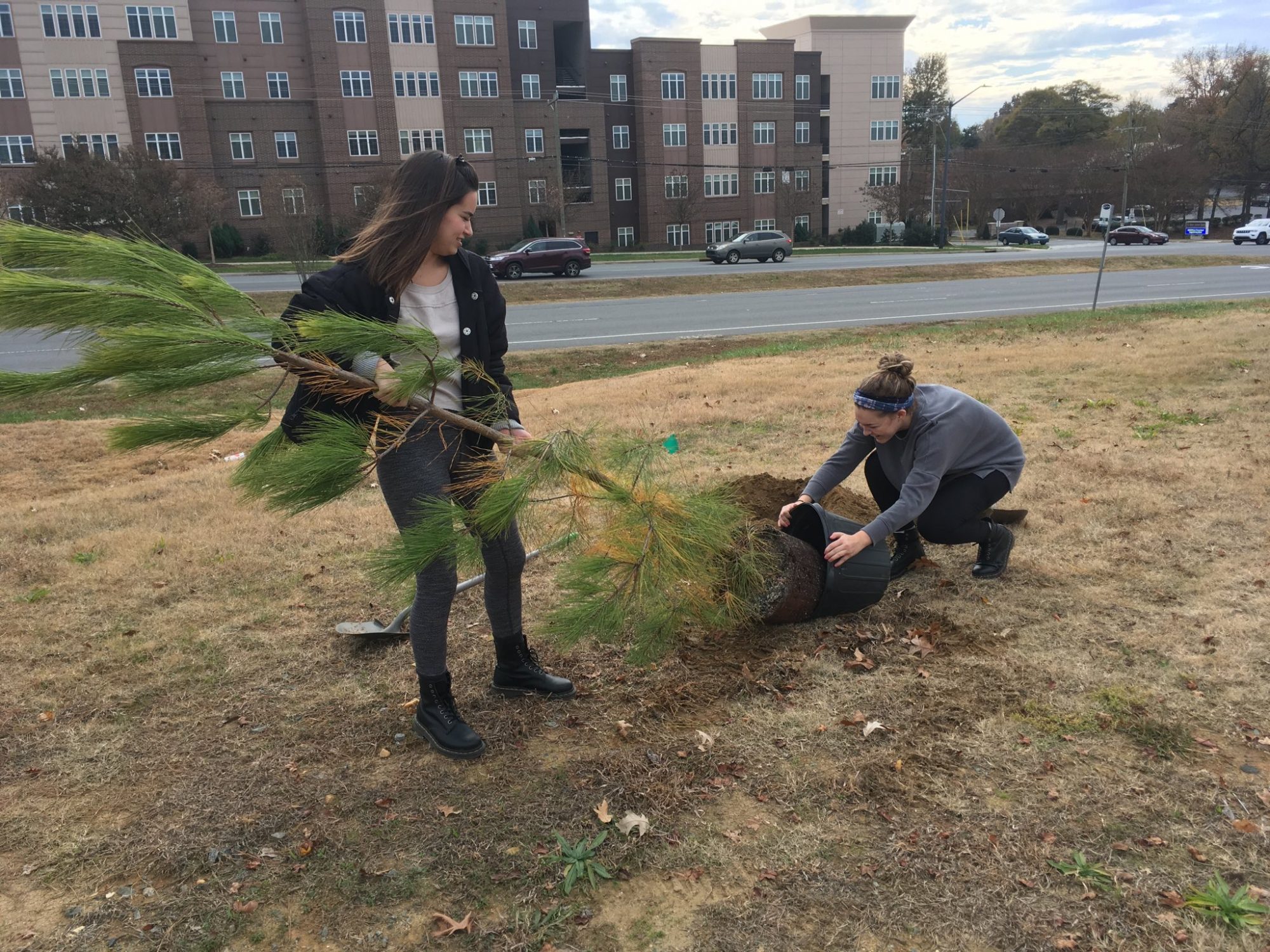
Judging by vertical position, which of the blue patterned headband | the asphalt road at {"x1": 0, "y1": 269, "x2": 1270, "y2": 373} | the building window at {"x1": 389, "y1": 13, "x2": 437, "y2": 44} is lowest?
the asphalt road at {"x1": 0, "y1": 269, "x2": 1270, "y2": 373}

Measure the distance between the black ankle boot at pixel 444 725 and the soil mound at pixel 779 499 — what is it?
211 cm

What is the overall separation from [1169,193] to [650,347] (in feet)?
196

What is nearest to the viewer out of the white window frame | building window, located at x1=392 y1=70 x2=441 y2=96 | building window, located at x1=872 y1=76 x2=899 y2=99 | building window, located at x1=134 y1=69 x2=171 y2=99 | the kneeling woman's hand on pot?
the kneeling woman's hand on pot

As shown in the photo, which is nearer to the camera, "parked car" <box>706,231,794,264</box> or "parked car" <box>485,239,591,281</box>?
"parked car" <box>485,239,591,281</box>

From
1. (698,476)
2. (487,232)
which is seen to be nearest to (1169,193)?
(487,232)

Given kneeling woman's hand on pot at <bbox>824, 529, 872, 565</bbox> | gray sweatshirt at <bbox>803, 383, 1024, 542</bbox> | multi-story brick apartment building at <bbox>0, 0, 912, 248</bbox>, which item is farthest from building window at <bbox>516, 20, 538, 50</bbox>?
kneeling woman's hand on pot at <bbox>824, 529, 872, 565</bbox>

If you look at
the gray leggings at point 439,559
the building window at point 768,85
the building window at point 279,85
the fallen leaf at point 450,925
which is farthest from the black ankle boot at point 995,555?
the building window at point 768,85

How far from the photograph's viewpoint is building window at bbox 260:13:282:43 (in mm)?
44438

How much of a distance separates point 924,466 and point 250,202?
1898 inches

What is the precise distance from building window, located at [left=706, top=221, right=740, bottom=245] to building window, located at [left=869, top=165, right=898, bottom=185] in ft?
37.6

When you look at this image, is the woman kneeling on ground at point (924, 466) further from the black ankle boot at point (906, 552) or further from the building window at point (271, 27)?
the building window at point (271, 27)

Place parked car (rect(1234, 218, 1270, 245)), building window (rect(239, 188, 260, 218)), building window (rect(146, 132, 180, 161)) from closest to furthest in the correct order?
parked car (rect(1234, 218, 1270, 245)) → building window (rect(146, 132, 180, 161)) → building window (rect(239, 188, 260, 218))

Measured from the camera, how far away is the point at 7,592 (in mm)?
4312

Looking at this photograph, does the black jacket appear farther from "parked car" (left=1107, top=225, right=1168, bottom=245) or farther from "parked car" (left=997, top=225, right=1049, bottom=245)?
"parked car" (left=997, top=225, right=1049, bottom=245)
